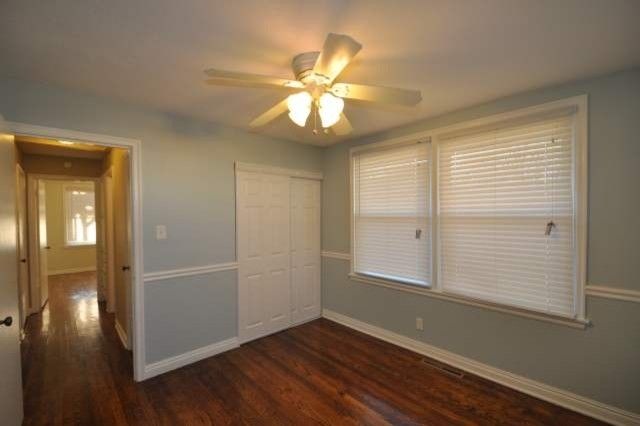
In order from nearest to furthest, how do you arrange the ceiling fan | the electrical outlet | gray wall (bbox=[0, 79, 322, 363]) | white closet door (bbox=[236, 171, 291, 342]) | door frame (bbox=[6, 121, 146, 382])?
the ceiling fan < gray wall (bbox=[0, 79, 322, 363]) < door frame (bbox=[6, 121, 146, 382]) < the electrical outlet < white closet door (bbox=[236, 171, 291, 342])

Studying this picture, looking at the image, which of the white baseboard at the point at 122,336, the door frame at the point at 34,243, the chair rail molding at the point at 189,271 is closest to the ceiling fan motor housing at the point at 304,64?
the chair rail molding at the point at 189,271

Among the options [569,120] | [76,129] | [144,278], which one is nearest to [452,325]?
[569,120]

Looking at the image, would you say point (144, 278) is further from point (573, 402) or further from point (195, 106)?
point (573, 402)

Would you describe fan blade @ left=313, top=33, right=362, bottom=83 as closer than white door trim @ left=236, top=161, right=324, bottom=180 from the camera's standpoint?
Yes

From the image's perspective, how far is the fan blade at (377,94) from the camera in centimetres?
146

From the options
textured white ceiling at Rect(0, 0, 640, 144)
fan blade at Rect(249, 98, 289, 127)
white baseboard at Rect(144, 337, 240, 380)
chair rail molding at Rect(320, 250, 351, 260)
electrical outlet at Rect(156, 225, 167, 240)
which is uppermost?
textured white ceiling at Rect(0, 0, 640, 144)

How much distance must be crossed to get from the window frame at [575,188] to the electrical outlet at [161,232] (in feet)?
7.70

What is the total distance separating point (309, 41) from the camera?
1525mm

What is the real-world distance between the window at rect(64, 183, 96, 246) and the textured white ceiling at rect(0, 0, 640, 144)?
656 cm

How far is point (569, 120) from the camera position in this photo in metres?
2.11

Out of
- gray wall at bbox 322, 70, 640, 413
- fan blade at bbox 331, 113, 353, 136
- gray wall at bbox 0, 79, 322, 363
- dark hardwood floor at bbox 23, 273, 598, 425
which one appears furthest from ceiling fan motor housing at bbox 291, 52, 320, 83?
dark hardwood floor at bbox 23, 273, 598, 425

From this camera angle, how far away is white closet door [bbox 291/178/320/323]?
3.71 meters

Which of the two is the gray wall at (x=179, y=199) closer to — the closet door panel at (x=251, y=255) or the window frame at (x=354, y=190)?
the closet door panel at (x=251, y=255)

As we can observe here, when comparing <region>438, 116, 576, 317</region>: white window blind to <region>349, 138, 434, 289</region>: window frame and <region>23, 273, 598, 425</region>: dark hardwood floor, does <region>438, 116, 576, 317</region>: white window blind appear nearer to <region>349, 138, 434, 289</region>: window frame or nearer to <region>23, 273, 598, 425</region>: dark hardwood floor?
<region>349, 138, 434, 289</region>: window frame
